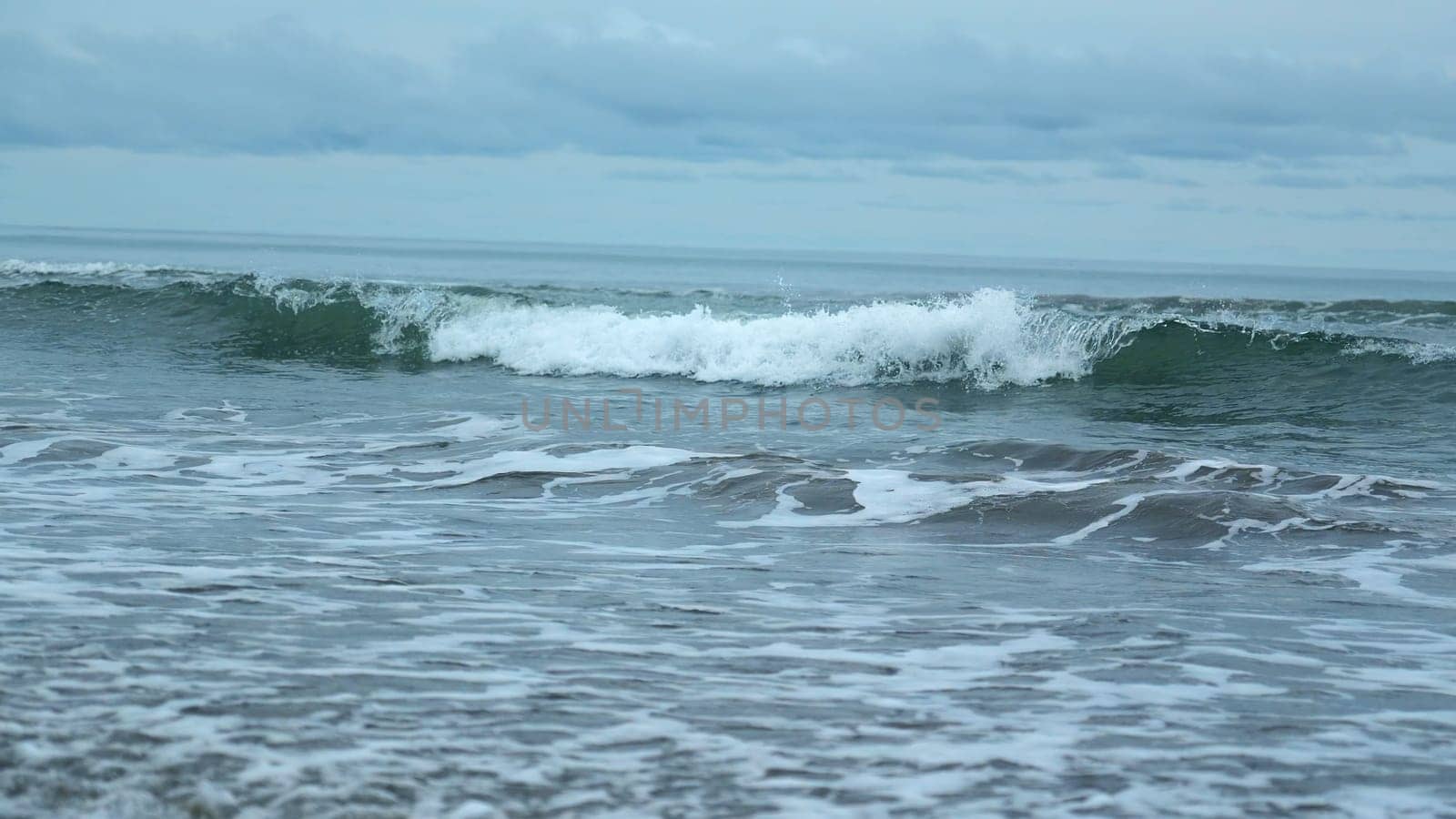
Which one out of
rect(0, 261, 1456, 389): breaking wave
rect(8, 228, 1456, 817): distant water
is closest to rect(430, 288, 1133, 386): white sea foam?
rect(0, 261, 1456, 389): breaking wave

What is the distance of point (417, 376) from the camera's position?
1642 cm

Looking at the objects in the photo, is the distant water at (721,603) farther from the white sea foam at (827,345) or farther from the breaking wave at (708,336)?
the white sea foam at (827,345)

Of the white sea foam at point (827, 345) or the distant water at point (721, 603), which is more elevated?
the white sea foam at point (827, 345)

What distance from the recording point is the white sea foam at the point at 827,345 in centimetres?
1600

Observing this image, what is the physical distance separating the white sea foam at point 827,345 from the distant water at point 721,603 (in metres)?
1.82

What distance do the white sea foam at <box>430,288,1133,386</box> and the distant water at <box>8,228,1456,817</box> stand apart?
1.82 m

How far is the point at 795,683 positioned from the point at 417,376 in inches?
509

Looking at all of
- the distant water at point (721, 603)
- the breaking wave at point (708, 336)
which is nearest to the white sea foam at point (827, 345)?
the breaking wave at point (708, 336)

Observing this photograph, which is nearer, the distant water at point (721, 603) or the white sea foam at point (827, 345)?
the distant water at point (721, 603)

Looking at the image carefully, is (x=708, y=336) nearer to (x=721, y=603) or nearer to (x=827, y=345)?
(x=827, y=345)

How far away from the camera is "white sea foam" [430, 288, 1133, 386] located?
16.0 m

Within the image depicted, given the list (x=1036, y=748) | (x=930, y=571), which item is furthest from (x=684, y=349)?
(x=1036, y=748)

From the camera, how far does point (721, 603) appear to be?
18.0ft

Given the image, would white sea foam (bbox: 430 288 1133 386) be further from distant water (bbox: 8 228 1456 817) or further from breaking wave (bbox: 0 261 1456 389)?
distant water (bbox: 8 228 1456 817)
